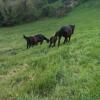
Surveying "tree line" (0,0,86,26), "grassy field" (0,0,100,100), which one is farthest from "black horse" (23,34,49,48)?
"tree line" (0,0,86,26)

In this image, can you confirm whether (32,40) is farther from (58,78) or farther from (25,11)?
(25,11)

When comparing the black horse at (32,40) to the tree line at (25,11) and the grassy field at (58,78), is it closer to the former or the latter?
the grassy field at (58,78)

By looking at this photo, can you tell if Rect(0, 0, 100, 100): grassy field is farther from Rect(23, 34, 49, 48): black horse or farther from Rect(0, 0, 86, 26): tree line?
Rect(0, 0, 86, 26): tree line

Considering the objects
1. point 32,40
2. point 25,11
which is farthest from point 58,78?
point 25,11

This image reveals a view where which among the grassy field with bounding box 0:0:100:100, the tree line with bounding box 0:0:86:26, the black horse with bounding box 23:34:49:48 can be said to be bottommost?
the tree line with bounding box 0:0:86:26

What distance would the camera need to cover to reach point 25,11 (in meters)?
69.2

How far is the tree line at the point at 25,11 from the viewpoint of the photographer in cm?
6700

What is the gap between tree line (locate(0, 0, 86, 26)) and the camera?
220 ft

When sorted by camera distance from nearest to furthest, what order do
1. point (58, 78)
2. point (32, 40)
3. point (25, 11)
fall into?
point (58, 78), point (32, 40), point (25, 11)

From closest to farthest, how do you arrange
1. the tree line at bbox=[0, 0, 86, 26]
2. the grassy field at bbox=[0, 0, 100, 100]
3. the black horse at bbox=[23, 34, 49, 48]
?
the grassy field at bbox=[0, 0, 100, 100]
the black horse at bbox=[23, 34, 49, 48]
the tree line at bbox=[0, 0, 86, 26]

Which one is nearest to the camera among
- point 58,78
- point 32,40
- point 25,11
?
point 58,78

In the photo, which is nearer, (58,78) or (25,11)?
(58,78)

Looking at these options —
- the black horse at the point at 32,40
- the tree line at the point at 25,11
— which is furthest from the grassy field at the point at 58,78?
the tree line at the point at 25,11

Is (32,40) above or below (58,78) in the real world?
below
